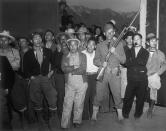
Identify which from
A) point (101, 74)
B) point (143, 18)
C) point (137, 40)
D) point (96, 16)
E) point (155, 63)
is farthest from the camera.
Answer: point (96, 16)

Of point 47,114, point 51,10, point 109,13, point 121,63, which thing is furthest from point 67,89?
point 109,13

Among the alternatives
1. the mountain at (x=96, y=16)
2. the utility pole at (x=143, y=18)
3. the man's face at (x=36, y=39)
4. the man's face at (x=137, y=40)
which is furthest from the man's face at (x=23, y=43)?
the mountain at (x=96, y=16)

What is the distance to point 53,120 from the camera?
6035 millimetres

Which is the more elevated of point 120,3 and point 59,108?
point 120,3

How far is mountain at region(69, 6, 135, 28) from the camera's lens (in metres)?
11.8

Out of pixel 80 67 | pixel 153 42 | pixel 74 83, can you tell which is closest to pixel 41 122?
pixel 74 83

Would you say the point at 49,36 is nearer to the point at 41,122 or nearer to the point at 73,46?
the point at 73,46

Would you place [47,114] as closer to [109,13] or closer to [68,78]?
[68,78]

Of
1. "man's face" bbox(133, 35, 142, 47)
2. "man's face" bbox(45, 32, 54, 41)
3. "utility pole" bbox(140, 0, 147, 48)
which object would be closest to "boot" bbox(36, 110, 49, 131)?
"man's face" bbox(45, 32, 54, 41)

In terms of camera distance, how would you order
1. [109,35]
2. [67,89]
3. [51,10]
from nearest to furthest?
1. [67,89]
2. [109,35]
3. [51,10]

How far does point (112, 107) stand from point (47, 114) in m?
1.61

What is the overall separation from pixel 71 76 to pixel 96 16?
272 inches

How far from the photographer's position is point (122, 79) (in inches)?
256

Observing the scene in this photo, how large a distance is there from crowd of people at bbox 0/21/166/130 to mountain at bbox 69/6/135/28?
5349 mm
